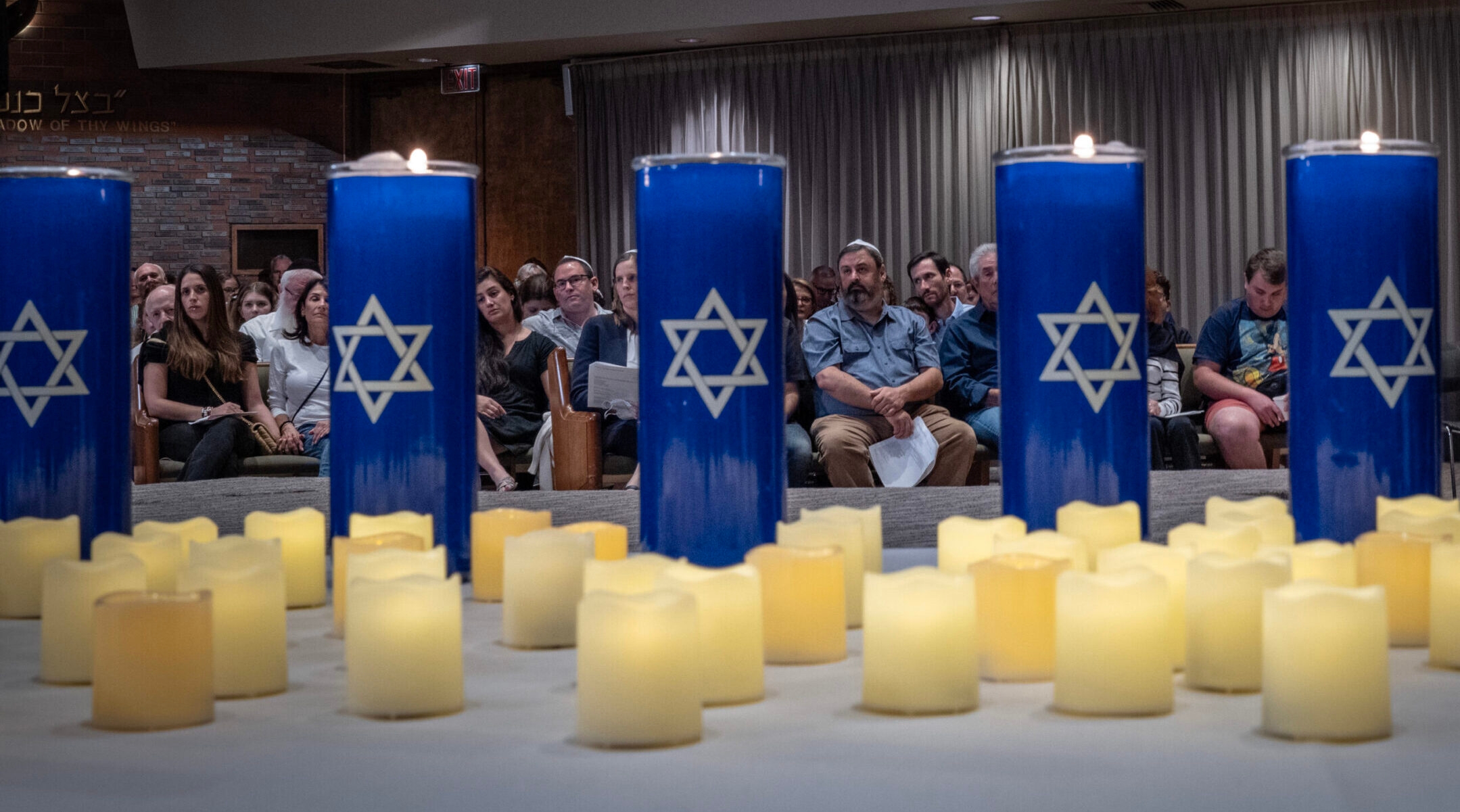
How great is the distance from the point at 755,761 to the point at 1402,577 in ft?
1.61

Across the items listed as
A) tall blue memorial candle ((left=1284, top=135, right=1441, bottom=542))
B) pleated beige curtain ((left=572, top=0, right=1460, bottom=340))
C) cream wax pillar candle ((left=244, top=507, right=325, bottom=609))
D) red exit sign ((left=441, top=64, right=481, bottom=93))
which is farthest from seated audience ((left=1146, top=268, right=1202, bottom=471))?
red exit sign ((left=441, top=64, right=481, bottom=93))

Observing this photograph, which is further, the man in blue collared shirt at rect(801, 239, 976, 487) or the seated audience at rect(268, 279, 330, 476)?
the seated audience at rect(268, 279, 330, 476)

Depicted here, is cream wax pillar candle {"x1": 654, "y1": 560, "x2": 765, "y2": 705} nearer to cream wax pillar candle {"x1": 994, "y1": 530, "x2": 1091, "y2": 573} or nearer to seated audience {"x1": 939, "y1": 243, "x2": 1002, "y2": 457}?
cream wax pillar candle {"x1": 994, "y1": 530, "x2": 1091, "y2": 573}

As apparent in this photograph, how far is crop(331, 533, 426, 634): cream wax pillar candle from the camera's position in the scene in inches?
40.5

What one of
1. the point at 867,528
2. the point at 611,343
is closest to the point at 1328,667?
the point at 867,528

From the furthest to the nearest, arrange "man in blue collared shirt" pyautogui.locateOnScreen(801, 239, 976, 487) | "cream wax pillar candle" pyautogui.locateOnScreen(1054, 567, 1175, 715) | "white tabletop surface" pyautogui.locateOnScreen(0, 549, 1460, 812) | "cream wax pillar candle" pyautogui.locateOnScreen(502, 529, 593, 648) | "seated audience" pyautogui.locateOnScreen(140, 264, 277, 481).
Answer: "seated audience" pyautogui.locateOnScreen(140, 264, 277, 481) → "man in blue collared shirt" pyautogui.locateOnScreen(801, 239, 976, 487) → "cream wax pillar candle" pyautogui.locateOnScreen(502, 529, 593, 648) → "cream wax pillar candle" pyautogui.locateOnScreen(1054, 567, 1175, 715) → "white tabletop surface" pyautogui.locateOnScreen(0, 549, 1460, 812)

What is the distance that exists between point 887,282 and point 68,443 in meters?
4.79

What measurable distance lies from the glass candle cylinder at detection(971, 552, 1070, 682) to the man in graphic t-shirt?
13.9 feet

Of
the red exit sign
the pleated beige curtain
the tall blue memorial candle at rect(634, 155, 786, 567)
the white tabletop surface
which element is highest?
the red exit sign

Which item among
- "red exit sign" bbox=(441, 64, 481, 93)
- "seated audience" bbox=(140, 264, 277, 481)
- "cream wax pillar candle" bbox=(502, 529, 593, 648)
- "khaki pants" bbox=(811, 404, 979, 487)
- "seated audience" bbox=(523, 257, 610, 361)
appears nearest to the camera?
"cream wax pillar candle" bbox=(502, 529, 593, 648)

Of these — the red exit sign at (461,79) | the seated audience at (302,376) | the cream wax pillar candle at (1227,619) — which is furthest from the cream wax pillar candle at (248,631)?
the red exit sign at (461,79)

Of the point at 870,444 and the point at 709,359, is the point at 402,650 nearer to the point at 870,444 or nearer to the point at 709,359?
the point at 709,359

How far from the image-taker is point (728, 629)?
0.82 metres

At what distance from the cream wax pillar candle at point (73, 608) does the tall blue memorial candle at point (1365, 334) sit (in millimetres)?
860
